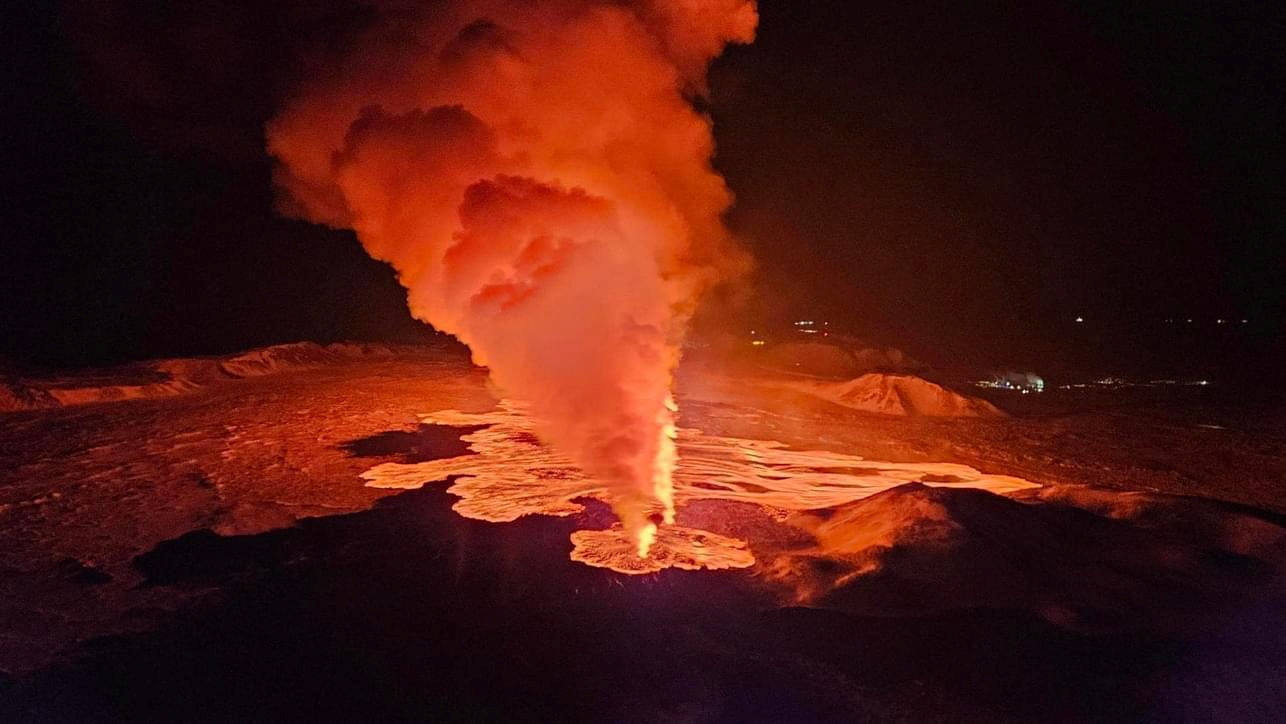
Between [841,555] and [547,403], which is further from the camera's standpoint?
[547,403]

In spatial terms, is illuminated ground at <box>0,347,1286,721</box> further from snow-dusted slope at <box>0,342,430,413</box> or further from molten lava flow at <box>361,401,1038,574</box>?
snow-dusted slope at <box>0,342,430,413</box>

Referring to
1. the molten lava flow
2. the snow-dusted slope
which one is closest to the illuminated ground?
the molten lava flow

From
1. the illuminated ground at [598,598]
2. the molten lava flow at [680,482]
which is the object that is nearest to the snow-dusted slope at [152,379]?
the illuminated ground at [598,598]

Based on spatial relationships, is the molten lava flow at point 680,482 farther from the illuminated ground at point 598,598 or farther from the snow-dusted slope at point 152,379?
the snow-dusted slope at point 152,379

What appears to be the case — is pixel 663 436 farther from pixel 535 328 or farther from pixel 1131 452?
pixel 1131 452

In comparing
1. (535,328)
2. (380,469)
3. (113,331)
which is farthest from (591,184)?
(113,331)
